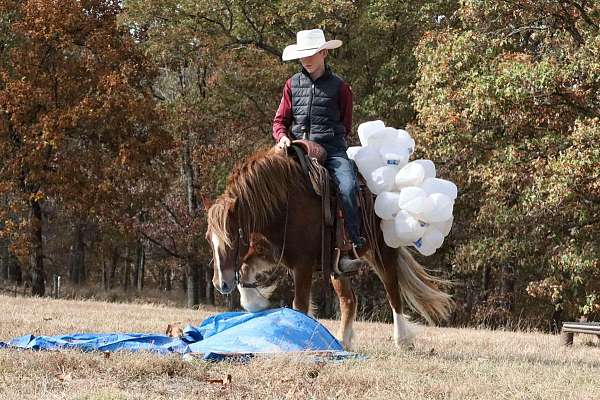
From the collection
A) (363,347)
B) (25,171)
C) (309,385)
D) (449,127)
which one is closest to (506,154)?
(449,127)

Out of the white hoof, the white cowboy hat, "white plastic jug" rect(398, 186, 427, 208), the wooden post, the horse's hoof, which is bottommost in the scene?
the wooden post

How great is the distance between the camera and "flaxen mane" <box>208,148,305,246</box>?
6.18 meters

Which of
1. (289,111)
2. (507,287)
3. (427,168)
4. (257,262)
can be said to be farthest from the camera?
(507,287)

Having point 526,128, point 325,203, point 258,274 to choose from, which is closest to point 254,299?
point 258,274

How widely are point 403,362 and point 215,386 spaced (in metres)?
1.77

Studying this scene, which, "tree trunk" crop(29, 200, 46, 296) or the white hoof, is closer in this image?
the white hoof

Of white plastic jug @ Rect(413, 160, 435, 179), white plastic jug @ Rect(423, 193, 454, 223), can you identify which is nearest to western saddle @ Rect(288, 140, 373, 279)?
white plastic jug @ Rect(423, 193, 454, 223)

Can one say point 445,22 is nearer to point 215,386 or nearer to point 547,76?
point 547,76

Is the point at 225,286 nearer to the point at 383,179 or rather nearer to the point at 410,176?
the point at 383,179

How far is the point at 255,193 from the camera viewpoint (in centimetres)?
634

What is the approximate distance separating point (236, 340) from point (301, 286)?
949mm

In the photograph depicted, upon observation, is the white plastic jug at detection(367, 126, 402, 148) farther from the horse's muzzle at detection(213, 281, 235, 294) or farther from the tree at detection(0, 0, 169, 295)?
the tree at detection(0, 0, 169, 295)

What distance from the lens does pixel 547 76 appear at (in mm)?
A: 13688

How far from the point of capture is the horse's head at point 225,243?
6051 millimetres
